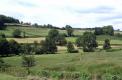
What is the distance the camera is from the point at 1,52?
144 meters

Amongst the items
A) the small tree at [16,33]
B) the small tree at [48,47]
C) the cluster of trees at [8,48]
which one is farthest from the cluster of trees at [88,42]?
the cluster of trees at [8,48]

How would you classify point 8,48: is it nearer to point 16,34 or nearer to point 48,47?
point 48,47

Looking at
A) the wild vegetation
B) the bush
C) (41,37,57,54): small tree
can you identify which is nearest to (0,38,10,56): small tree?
the wild vegetation

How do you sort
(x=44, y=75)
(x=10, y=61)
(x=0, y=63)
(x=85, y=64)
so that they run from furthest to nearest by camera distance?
(x=10, y=61)
(x=0, y=63)
(x=85, y=64)
(x=44, y=75)

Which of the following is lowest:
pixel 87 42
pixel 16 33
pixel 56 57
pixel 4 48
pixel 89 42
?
pixel 56 57

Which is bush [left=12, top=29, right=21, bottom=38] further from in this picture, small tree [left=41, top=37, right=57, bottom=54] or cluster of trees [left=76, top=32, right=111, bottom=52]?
cluster of trees [left=76, top=32, right=111, bottom=52]

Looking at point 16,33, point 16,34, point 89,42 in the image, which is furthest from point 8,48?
point 89,42

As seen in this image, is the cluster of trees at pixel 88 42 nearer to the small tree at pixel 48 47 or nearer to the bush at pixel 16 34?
the small tree at pixel 48 47

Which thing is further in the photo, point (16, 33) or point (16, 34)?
point (16, 33)

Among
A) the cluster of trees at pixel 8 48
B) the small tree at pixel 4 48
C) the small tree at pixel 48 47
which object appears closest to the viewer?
the small tree at pixel 4 48

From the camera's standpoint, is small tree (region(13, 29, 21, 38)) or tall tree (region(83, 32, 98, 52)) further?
small tree (region(13, 29, 21, 38))

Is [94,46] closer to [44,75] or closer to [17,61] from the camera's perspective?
[17,61]

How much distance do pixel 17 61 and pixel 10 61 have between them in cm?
207

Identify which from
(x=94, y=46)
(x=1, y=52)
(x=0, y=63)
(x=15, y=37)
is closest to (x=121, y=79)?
(x=0, y=63)
